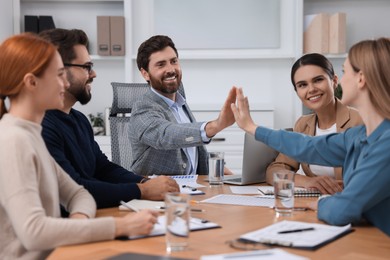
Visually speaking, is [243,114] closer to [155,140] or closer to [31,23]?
[155,140]

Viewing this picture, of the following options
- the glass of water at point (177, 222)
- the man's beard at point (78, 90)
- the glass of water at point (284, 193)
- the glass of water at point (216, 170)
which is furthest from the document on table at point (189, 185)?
the glass of water at point (177, 222)

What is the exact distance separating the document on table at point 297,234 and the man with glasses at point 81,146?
0.61 metres

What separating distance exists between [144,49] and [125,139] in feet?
1.90

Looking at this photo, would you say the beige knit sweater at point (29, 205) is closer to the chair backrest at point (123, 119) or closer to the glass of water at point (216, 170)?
the glass of water at point (216, 170)

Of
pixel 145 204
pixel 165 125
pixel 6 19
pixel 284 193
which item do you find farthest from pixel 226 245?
pixel 6 19

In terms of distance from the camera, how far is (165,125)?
261 cm

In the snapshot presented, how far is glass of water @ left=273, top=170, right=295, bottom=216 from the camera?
1734 mm

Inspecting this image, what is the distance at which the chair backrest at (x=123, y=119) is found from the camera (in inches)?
127

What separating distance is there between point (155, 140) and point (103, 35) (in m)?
2.09

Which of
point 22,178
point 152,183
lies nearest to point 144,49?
point 152,183

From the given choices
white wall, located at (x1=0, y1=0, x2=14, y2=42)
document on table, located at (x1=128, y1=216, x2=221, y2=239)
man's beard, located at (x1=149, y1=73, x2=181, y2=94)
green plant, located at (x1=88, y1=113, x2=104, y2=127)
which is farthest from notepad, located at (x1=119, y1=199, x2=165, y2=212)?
white wall, located at (x1=0, y1=0, x2=14, y2=42)

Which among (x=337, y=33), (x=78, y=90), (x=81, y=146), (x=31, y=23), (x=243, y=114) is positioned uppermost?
(x=31, y=23)

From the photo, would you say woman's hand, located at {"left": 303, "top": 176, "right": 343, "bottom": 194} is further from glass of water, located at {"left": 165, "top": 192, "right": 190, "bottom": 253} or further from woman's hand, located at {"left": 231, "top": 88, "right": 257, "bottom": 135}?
glass of water, located at {"left": 165, "top": 192, "right": 190, "bottom": 253}

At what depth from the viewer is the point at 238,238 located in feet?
4.54
